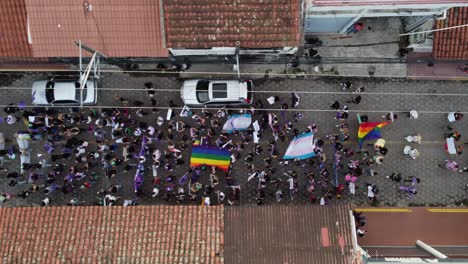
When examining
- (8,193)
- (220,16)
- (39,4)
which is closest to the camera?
(220,16)

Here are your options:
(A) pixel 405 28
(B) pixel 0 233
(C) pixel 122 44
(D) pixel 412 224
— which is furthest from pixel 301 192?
(B) pixel 0 233

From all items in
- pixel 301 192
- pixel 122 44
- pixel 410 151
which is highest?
pixel 122 44

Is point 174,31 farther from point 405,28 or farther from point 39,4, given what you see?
point 405,28

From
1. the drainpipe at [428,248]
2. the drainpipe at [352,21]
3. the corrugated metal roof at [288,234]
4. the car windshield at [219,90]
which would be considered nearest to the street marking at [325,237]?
the corrugated metal roof at [288,234]

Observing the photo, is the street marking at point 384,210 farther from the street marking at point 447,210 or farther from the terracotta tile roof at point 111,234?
the terracotta tile roof at point 111,234

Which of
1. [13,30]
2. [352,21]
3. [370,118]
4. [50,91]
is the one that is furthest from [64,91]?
[370,118]

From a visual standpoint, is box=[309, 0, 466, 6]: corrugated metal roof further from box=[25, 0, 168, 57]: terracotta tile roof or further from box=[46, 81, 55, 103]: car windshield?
box=[46, 81, 55, 103]: car windshield

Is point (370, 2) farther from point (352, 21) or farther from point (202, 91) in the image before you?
point (202, 91)

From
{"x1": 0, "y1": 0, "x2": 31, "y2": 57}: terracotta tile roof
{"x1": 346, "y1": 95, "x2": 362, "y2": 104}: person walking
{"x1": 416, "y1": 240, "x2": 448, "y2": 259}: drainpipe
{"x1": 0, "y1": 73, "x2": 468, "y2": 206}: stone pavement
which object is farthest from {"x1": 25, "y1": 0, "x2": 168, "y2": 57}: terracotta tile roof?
{"x1": 416, "y1": 240, "x2": 448, "y2": 259}: drainpipe
